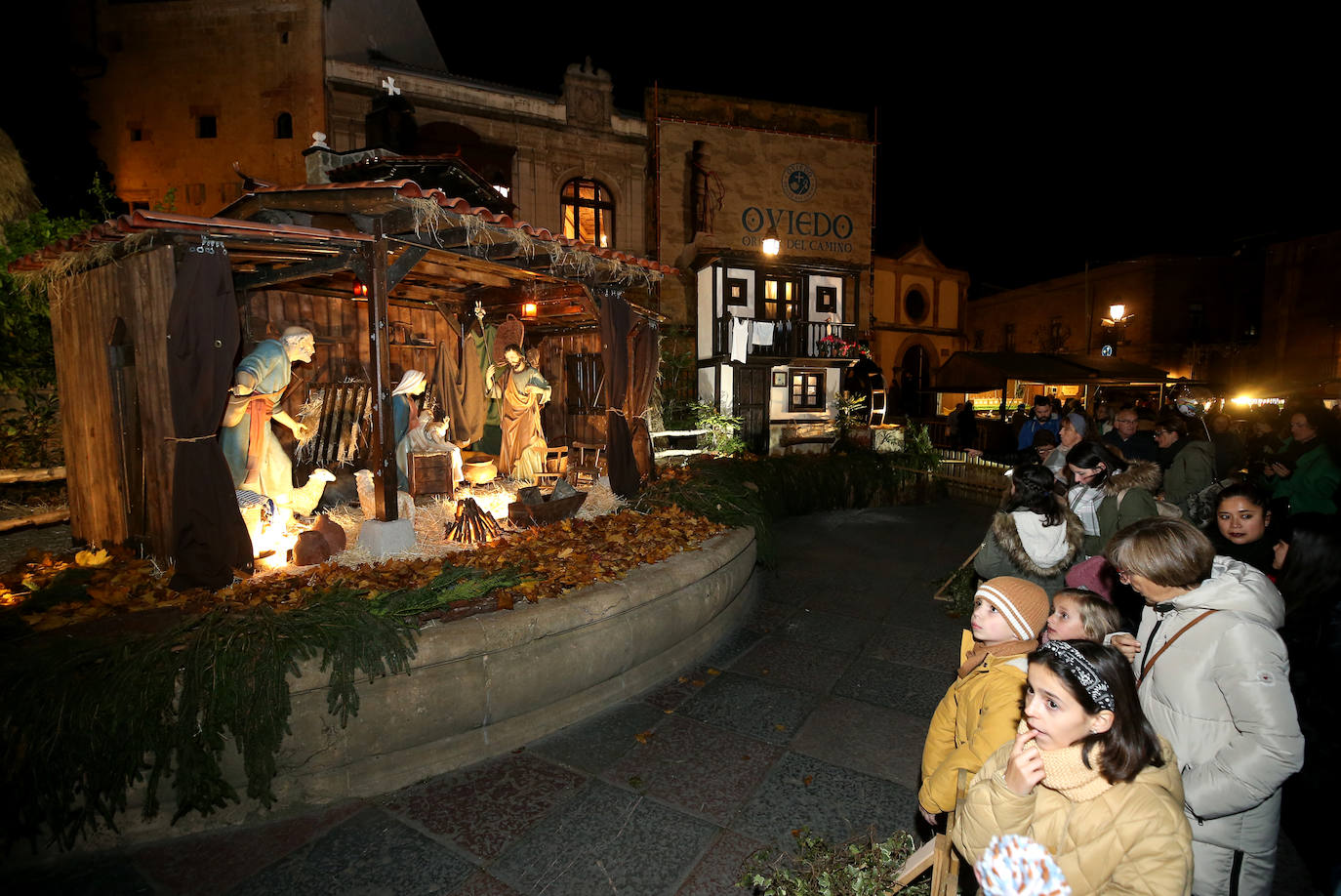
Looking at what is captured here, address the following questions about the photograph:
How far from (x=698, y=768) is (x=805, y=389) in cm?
1787

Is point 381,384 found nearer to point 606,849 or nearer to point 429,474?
point 429,474

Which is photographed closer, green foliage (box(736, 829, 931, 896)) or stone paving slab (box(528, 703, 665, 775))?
green foliage (box(736, 829, 931, 896))

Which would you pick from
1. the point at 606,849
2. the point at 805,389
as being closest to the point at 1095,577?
the point at 606,849

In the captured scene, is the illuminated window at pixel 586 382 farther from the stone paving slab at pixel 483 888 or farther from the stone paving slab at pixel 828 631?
the stone paving slab at pixel 483 888

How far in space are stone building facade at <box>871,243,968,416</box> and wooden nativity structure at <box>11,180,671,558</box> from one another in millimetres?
22305

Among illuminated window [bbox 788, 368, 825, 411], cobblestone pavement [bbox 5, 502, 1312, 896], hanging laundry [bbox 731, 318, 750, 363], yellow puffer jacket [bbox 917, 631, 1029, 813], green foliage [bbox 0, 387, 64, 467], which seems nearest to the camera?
yellow puffer jacket [bbox 917, 631, 1029, 813]

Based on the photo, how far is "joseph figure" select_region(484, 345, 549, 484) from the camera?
8648 millimetres

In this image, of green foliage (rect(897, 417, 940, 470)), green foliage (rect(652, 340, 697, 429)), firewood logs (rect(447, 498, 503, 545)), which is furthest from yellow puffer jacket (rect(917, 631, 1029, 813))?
green foliage (rect(897, 417, 940, 470))

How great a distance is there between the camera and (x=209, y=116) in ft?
54.5

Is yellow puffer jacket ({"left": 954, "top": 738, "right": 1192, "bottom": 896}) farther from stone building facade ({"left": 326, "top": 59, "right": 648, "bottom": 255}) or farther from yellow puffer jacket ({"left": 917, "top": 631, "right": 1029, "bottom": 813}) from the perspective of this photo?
stone building facade ({"left": 326, "top": 59, "right": 648, "bottom": 255})

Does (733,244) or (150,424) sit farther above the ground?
(733,244)

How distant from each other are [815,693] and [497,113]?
17.5m

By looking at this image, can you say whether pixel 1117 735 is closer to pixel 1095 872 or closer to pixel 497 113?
pixel 1095 872

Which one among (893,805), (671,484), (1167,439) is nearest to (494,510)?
(671,484)
